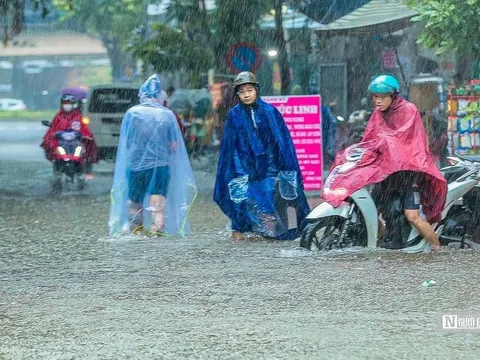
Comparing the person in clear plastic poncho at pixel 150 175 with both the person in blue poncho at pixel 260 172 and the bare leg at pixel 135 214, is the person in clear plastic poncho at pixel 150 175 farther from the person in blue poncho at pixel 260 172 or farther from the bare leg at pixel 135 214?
the person in blue poncho at pixel 260 172

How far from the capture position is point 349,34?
22.5 metres

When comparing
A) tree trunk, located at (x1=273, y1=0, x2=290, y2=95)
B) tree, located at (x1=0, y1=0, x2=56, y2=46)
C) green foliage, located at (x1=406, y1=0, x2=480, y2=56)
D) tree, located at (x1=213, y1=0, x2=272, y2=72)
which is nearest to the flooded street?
green foliage, located at (x1=406, y1=0, x2=480, y2=56)

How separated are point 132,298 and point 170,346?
5.15 feet

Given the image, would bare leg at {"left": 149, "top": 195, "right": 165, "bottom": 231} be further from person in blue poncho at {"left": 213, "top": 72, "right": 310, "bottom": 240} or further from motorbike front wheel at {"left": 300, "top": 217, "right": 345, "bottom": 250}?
motorbike front wheel at {"left": 300, "top": 217, "right": 345, "bottom": 250}

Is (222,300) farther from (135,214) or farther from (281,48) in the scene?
(281,48)

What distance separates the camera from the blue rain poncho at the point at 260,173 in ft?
35.2

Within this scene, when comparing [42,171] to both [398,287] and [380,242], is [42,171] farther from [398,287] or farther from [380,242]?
[398,287]

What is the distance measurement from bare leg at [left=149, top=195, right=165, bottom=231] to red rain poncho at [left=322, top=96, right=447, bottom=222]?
2351 mm

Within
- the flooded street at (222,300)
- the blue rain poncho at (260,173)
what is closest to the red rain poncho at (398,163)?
the flooded street at (222,300)

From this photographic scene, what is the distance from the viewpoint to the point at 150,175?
11.5 metres

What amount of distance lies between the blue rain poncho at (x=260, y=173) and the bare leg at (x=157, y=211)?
831 millimetres

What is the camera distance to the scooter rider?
948 centimetres

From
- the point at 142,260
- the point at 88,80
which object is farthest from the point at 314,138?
the point at 88,80

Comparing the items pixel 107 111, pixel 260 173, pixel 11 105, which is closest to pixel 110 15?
pixel 11 105
